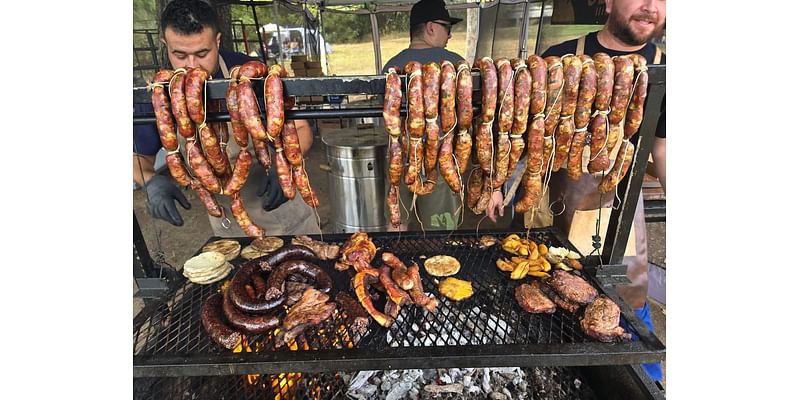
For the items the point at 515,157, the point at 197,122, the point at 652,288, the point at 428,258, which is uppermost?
the point at 197,122

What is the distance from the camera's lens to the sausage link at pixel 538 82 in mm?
1806

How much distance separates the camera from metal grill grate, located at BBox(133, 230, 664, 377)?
71.1 inches

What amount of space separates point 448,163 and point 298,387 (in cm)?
189

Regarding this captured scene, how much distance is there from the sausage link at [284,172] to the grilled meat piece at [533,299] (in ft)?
5.19

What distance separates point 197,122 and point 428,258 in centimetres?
179

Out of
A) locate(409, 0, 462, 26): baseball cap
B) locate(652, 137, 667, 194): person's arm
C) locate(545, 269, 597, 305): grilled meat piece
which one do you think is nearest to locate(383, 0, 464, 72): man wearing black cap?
locate(409, 0, 462, 26): baseball cap

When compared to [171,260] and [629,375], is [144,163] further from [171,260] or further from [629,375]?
[629,375]

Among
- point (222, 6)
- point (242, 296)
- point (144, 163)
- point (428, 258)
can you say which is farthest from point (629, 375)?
point (222, 6)

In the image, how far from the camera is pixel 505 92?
181 cm

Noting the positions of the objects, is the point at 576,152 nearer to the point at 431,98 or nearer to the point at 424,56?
the point at 431,98

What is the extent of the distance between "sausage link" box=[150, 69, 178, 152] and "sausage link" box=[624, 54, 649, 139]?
7.97 ft

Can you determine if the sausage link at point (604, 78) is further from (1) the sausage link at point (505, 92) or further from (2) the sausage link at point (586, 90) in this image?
(1) the sausage link at point (505, 92)

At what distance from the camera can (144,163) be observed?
3846mm

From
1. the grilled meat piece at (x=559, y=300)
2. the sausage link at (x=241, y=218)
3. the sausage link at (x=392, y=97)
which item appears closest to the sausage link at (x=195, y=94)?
the sausage link at (x=241, y=218)
